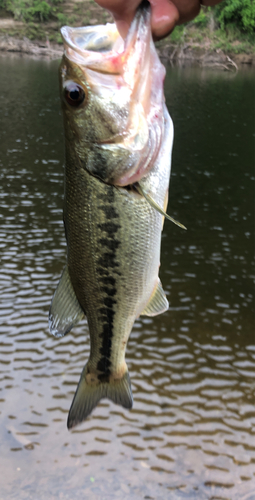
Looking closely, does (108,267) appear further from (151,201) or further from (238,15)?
(238,15)

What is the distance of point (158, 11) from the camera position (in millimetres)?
1740

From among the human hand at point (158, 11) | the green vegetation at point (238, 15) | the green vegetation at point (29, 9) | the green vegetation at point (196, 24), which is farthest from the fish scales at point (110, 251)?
the green vegetation at point (29, 9)

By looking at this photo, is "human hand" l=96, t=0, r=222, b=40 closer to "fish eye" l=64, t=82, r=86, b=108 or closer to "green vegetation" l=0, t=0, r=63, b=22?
"fish eye" l=64, t=82, r=86, b=108

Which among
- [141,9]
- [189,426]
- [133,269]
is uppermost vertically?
Result: [141,9]

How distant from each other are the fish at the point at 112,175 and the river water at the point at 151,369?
12.3 feet

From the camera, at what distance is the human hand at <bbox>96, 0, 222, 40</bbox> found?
165 cm

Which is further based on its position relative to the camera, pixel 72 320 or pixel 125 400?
pixel 125 400

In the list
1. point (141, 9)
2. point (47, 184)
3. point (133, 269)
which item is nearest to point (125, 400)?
point (133, 269)

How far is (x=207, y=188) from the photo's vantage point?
1439cm

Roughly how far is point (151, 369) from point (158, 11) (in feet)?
20.5

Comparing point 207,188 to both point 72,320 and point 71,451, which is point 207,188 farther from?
point 72,320

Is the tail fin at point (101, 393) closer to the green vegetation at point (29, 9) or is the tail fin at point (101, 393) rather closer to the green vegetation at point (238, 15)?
the green vegetation at point (238, 15)

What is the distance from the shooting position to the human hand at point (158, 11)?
165 cm

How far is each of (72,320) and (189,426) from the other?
473 centimetres
